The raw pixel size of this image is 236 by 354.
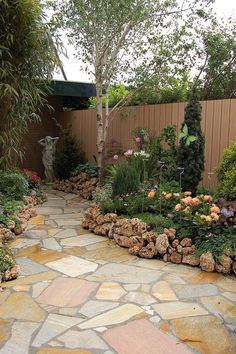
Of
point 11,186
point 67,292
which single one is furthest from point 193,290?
point 11,186

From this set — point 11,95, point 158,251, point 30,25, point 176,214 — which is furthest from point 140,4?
point 158,251

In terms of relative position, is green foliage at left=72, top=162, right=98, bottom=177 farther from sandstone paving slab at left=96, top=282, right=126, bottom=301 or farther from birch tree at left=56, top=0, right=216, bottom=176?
sandstone paving slab at left=96, top=282, right=126, bottom=301

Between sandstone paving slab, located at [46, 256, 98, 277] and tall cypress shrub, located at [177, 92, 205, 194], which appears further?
tall cypress shrub, located at [177, 92, 205, 194]

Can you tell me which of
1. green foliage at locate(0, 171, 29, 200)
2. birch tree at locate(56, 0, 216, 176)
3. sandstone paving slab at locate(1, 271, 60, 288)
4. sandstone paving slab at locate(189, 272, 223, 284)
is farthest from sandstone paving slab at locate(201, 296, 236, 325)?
birch tree at locate(56, 0, 216, 176)

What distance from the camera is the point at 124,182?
513 cm

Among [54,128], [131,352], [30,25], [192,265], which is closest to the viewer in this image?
[131,352]

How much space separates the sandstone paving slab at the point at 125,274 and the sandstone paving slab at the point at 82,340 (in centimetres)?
90

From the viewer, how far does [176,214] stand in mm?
4184

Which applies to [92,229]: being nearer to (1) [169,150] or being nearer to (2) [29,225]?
(2) [29,225]

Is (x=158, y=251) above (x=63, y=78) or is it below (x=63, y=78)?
below

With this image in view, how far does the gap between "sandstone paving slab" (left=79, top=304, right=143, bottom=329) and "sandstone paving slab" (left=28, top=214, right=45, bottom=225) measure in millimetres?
2740

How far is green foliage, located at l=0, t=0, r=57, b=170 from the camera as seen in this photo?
4355 millimetres

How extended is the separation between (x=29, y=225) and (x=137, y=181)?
1.66 metres

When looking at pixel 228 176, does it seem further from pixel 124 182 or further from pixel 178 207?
pixel 124 182
